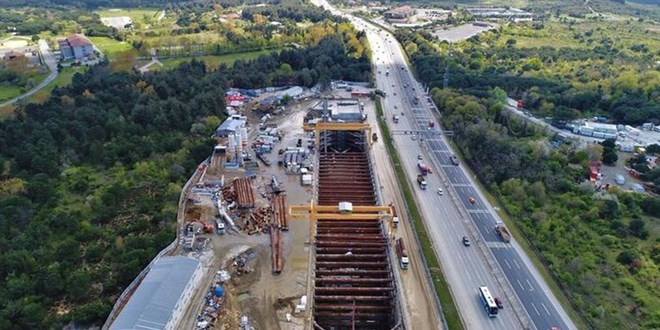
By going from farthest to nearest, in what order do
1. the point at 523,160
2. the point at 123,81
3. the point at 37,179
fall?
the point at 123,81, the point at 523,160, the point at 37,179

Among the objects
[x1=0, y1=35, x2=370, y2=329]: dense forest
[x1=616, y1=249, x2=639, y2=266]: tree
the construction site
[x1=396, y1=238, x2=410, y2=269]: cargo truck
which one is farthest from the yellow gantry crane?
[x1=616, y1=249, x2=639, y2=266]: tree

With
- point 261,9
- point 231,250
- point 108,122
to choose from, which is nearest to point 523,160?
point 231,250

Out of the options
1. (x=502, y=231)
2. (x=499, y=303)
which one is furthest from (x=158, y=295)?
(x=502, y=231)

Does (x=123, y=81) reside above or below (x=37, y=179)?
above

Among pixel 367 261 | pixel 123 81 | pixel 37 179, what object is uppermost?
pixel 123 81

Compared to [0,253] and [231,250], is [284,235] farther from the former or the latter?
[0,253]

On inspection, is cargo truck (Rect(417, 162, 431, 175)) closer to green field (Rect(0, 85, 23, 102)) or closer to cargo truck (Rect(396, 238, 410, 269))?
cargo truck (Rect(396, 238, 410, 269))

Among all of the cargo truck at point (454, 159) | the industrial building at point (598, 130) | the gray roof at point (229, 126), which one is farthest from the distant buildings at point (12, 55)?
the industrial building at point (598, 130)

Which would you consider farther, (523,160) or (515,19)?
(515,19)
